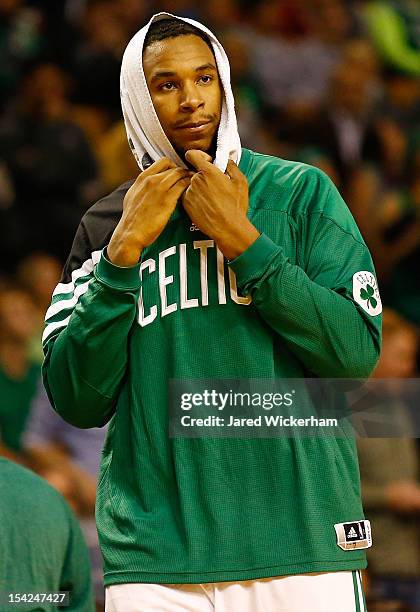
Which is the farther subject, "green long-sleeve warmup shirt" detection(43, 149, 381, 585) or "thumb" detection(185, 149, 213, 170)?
"thumb" detection(185, 149, 213, 170)

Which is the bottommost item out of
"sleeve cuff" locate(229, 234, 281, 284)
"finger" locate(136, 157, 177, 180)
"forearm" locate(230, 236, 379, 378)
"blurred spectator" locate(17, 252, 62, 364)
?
"forearm" locate(230, 236, 379, 378)

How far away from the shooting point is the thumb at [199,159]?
2.14 meters

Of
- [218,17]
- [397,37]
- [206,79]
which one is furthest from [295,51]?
[206,79]

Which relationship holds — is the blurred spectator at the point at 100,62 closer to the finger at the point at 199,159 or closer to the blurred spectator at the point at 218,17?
the blurred spectator at the point at 218,17

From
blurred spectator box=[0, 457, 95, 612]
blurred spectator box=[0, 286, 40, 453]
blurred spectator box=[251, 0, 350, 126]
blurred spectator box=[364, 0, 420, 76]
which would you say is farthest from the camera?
blurred spectator box=[364, 0, 420, 76]

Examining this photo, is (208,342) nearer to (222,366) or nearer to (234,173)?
(222,366)

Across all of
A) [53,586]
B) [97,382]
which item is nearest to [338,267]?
[97,382]

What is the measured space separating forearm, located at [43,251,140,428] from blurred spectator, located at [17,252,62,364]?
2642 mm

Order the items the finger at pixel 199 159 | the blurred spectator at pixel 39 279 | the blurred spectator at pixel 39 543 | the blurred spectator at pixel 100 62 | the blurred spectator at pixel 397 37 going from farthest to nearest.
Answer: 1. the blurred spectator at pixel 397 37
2. the blurred spectator at pixel 100 62
3. the blurred spectator at pixel 39 279
4. the blurred spectator at pixel 39 543
5. the finger at pixel 199 159

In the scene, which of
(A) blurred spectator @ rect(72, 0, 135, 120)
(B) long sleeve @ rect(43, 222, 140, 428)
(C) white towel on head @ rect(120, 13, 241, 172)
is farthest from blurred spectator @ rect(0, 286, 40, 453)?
(C) white towel on head @ rect(120, 13, 241, 172)

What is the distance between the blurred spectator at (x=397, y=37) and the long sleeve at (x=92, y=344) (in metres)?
4.36

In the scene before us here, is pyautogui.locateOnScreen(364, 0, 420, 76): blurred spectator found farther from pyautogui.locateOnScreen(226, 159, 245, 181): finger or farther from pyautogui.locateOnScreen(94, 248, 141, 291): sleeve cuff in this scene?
pyautogui.locateOnScreen(94, 248, 141, 291): sleeve cuff

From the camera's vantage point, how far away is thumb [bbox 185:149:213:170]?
2145mm

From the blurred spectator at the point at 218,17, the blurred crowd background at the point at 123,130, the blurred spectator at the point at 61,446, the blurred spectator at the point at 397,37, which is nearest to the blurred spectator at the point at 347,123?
the blurred crowd background at the point at 123,130
